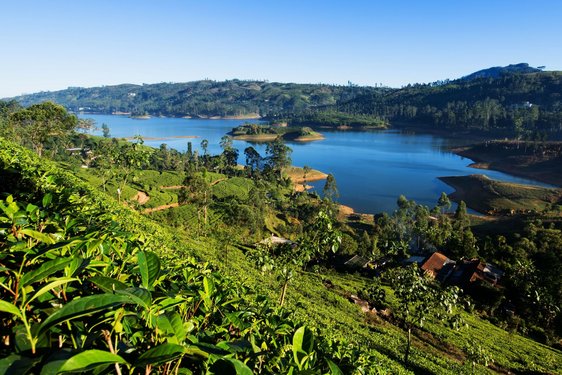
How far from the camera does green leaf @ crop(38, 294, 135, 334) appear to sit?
1.01 meters

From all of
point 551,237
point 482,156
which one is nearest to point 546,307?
point 551,237

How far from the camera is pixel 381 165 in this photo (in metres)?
77.5

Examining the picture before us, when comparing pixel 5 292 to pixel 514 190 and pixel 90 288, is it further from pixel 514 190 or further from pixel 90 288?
pixel 514 190

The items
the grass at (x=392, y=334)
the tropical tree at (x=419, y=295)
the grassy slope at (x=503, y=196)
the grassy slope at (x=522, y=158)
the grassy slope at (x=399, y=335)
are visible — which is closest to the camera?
the tropical tree at (x=419, y=295)

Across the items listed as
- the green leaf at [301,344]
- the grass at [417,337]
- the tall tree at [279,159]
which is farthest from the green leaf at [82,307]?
the tall tree at [279,159]

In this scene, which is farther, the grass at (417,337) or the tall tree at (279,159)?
the tall tree at (279,159)

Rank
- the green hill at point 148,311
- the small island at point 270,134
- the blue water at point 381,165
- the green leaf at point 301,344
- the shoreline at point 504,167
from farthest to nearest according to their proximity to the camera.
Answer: the small island at point 270,134, the shoreline at point 504,167, the blue water at point 381,165, the green leaf at point 301,344, the green hill at point 148,311

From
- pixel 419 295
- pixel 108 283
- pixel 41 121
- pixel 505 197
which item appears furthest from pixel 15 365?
pixel 505 197

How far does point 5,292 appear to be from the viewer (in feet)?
5.03

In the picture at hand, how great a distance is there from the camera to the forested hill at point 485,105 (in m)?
105

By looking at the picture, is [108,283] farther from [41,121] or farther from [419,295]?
[41,121]

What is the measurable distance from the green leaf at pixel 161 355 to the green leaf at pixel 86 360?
0.13 meters

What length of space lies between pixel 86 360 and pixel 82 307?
0.16m

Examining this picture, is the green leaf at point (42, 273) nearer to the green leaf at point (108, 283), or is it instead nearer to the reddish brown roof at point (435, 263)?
the green leaf at point (108, 283)
